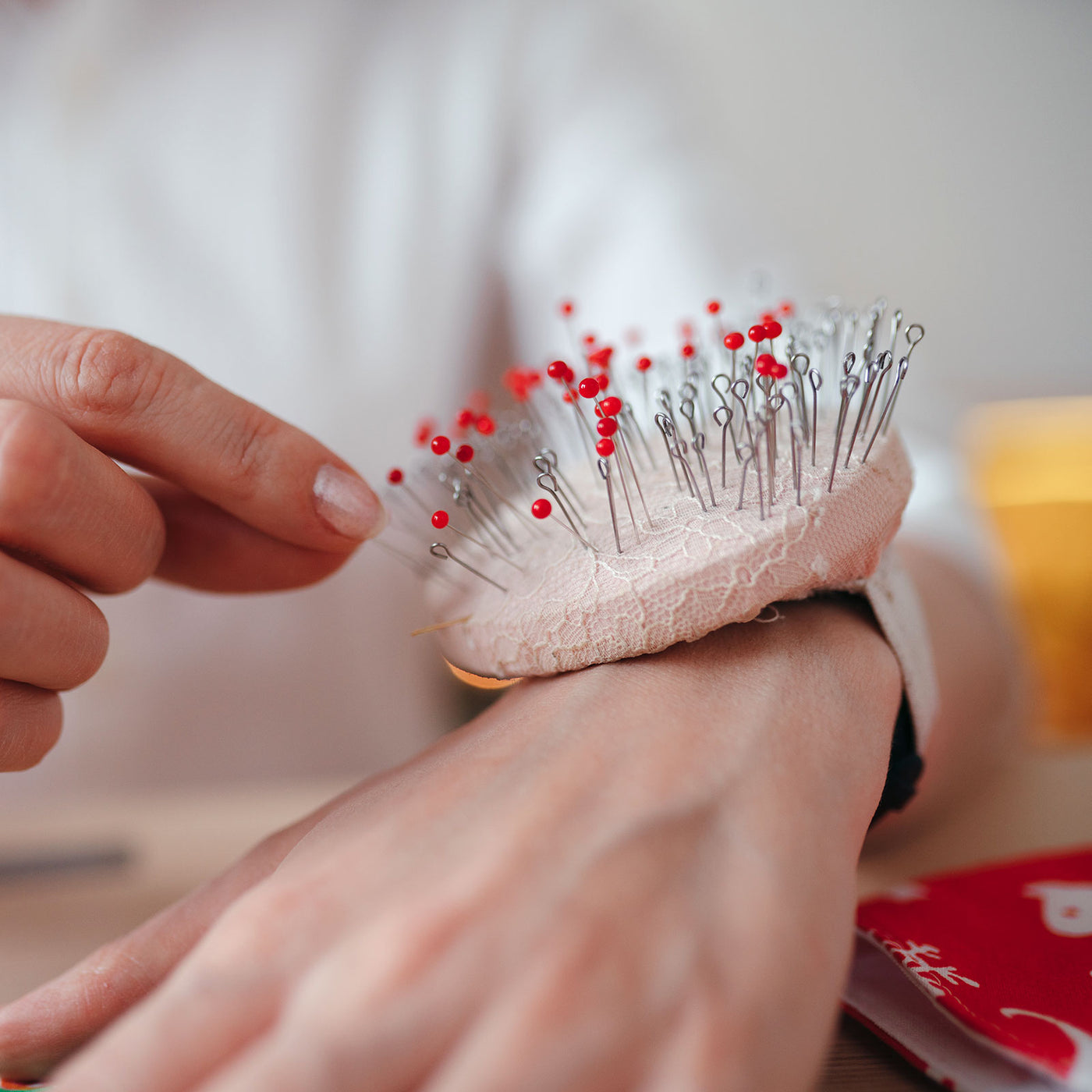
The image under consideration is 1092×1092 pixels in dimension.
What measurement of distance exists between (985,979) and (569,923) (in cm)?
34

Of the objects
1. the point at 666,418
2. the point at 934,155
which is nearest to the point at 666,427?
the point at 666,418

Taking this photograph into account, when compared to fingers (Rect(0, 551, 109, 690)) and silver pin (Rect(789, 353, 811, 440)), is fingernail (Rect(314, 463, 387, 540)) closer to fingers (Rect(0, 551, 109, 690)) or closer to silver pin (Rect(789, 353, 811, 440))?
fingers (Rect(0, 551, 109, 690))

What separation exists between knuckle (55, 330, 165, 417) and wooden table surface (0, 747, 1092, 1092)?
23.1 inches

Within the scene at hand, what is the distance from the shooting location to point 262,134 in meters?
1.52

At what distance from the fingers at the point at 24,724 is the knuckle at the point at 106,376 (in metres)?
0.25

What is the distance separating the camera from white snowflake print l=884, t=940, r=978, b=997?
536 mm

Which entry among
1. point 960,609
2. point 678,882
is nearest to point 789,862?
point 678,882

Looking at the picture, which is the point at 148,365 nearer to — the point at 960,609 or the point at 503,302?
the point at 960,609

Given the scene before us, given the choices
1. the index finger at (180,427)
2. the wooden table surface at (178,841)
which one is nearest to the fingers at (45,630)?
the index finger at (180,427)

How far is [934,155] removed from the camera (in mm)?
1604

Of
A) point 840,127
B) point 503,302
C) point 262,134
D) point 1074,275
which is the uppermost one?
point 262,134

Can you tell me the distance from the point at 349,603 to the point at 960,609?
0.96 m

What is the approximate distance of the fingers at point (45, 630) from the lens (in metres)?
0.65
